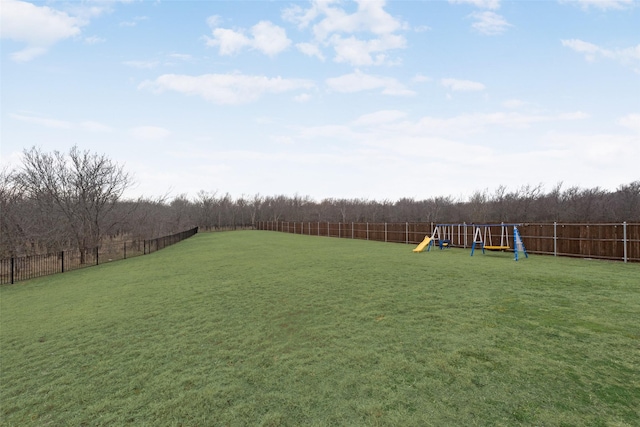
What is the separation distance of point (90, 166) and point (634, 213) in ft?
165

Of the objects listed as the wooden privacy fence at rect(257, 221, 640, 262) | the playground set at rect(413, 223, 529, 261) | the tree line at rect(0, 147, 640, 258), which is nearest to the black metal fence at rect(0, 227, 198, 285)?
the tree line at rect(0, 147, 640, 258)

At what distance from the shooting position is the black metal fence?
14344mm

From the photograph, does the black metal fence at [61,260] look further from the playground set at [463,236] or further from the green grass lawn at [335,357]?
the playground set at [463,236]

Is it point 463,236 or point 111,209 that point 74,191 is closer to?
point 111,209

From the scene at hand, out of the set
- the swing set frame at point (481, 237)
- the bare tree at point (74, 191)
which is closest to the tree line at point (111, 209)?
the bare tree at point (74, 191)

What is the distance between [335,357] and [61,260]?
19.1 m

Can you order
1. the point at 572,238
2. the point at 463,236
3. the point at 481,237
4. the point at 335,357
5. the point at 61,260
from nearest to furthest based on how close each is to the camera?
1. the point at 335,357
2. the point at 572,238
3. the point at 61,260
4. the point at 481,237
5. the point at 463,236

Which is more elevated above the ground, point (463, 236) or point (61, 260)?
point (463, 236)

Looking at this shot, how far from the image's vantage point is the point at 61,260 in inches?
679

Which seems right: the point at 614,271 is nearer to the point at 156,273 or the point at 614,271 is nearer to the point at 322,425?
the point at 322,425

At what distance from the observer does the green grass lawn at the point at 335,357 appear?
312 cm

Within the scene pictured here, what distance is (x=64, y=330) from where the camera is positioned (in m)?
6.30

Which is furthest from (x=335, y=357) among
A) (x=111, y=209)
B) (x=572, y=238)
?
(x=111, y=209)

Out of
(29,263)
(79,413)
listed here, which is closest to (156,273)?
(29,263)
